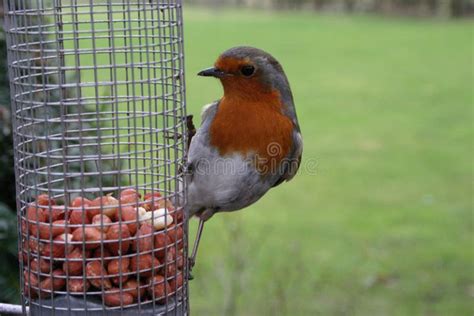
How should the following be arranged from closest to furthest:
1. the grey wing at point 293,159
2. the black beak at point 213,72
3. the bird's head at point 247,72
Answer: the black beak at point 213,72
the bird's head at point 247,72
the grey wing at point 293,159

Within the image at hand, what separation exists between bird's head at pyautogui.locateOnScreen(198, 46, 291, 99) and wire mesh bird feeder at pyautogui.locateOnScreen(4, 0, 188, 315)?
32 cm

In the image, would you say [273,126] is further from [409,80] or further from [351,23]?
[351,23]

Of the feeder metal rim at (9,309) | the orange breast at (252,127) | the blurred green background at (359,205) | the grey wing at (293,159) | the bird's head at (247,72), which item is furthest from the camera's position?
the blurred green background at (359,205)

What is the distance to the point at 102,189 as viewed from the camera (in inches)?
112

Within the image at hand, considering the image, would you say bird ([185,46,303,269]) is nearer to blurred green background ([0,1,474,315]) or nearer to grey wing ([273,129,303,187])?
grey wing ([273,129,303,187])

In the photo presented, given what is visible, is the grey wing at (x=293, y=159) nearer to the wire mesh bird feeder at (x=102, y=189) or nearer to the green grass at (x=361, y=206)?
the wire mesh bird feeder at (x=102, y=189)

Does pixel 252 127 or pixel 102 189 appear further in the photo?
pixel 252 127

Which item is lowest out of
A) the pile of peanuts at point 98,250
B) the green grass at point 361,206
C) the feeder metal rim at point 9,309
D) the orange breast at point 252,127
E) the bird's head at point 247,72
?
the green grass at point 361,206

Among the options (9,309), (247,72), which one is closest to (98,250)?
(9,309)

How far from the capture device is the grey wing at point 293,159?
12.6 ft

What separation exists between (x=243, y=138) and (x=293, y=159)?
0.40 meters

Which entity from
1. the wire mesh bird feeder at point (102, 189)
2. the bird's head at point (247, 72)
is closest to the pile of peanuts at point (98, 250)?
the wire mesh bird feeder at point (102, 189)

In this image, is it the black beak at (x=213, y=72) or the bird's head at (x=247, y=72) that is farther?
the bird's head at (x=247, y=72)

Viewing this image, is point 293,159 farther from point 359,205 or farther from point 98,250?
point 359,205
